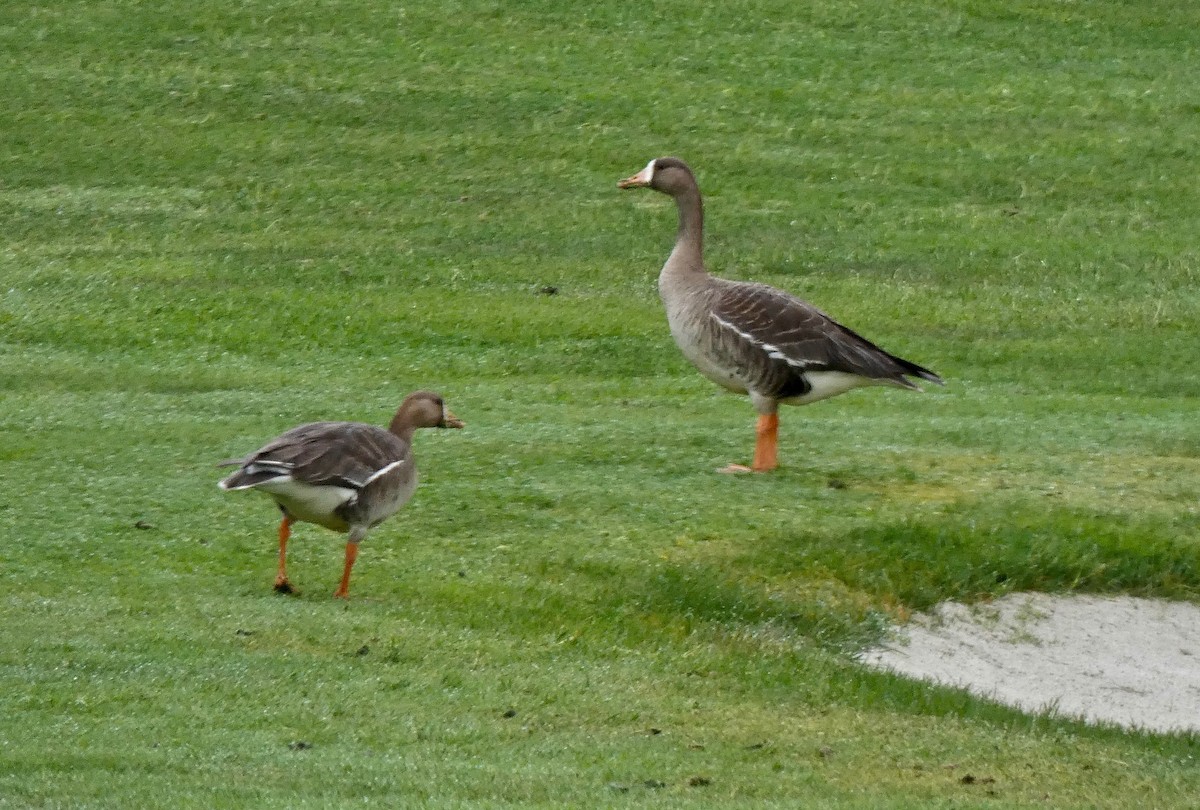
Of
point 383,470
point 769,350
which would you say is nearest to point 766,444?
point 769,350

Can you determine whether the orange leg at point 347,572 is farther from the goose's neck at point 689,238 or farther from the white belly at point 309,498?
the goose's neck at point 689,238

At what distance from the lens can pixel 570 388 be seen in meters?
17.2

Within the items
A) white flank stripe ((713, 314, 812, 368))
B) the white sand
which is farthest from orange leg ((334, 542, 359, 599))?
white flank stripe ((713, 314, 812, 368))

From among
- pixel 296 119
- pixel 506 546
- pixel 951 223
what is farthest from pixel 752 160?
pixel 506 546

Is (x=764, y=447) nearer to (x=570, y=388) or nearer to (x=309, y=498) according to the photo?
(x=570, y=388)

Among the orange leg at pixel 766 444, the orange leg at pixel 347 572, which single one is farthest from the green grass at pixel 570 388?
the orange leg at pixel 766 444

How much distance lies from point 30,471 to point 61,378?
14.2 feet

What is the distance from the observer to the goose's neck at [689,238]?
14.0 m

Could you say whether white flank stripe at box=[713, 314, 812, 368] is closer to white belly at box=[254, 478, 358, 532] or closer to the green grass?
the green grass

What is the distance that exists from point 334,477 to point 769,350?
4467 millimetres

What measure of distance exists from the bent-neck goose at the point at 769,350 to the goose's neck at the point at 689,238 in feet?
0.77

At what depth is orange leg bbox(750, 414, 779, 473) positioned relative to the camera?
527 inches

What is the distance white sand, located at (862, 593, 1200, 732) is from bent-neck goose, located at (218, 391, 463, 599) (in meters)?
2.78

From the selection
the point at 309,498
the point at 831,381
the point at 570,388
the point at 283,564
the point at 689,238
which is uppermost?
the point at 689,238
